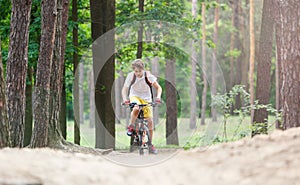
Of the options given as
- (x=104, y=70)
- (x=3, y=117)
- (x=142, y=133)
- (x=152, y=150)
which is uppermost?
(x=104, y=70)

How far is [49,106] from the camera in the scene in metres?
Answer: 12.9

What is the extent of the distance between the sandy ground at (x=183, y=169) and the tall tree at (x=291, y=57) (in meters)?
3.06

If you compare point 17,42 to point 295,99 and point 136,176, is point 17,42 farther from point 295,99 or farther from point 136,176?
→ point 295,99

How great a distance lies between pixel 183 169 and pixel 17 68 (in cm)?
493

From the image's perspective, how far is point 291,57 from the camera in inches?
447

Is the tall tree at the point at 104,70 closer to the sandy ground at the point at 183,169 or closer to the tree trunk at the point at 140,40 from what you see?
the tree trunk at the point at 140,40

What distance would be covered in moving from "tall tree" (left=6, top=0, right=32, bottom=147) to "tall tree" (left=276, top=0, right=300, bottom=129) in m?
5.37

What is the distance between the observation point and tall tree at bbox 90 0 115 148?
58.5 ft

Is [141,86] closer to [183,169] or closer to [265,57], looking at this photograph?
[183,169]

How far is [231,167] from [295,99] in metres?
4.60

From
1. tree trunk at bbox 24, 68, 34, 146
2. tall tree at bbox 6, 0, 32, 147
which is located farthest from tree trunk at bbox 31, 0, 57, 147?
tree trunk at bbox 24, 68, 34, 146

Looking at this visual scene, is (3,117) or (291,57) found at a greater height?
(291,57)

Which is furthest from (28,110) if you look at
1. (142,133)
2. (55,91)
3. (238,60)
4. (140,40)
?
(238,60)

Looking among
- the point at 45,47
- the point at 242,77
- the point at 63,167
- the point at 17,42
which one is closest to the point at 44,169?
the point at 63,167
